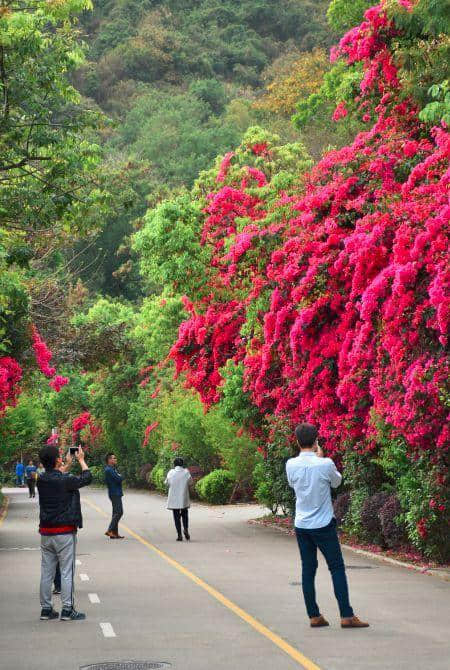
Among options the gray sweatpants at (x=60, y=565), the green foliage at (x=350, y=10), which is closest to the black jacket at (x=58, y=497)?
the gray sweatpants at (x=60, y=565)

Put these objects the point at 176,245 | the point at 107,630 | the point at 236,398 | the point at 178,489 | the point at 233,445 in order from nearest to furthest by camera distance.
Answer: the point at 107,630 < the point at 178,489 < the point at 236,398 < the point at 176,245 < the point at 233,445

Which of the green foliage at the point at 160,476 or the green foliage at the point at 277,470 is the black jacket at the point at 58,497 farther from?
the green foliage at the point at 160,476

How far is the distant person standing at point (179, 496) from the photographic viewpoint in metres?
26.9

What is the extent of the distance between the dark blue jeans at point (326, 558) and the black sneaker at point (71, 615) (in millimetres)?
2773

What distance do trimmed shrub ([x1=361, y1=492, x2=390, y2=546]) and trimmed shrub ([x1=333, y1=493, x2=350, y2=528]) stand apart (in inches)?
107

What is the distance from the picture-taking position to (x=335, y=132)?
181 ft

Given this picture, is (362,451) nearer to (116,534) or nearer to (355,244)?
(355,244)

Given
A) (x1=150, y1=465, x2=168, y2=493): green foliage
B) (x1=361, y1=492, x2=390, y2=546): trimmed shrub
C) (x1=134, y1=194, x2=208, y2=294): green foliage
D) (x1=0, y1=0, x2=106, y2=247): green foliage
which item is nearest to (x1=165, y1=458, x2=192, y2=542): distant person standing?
(x1=361, y1=492, x2=390, y2=546): trimmed shrub

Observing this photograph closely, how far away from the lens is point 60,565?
1371 centimetres

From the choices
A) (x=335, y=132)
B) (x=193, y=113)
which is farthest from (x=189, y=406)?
(x=193, y=113)

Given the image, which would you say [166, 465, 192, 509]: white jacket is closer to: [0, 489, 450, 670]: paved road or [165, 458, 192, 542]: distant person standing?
[165, 458, 192, 542]: distant person standing

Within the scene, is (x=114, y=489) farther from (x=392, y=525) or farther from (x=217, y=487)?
(x=217, y=487)

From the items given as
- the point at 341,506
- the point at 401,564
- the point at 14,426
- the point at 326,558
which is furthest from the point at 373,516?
the point at 14,426

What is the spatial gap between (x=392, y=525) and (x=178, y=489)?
6.30m
